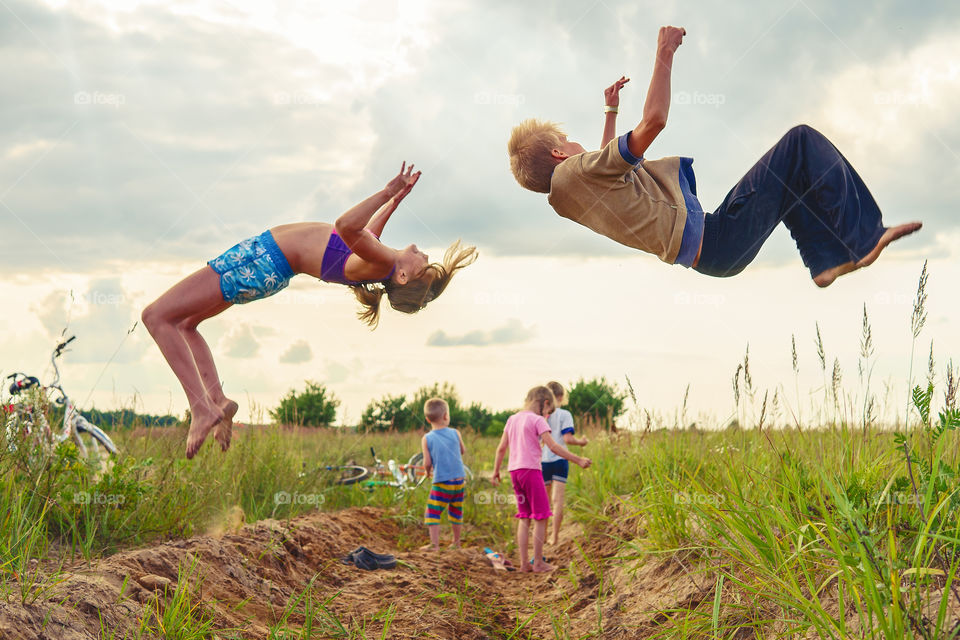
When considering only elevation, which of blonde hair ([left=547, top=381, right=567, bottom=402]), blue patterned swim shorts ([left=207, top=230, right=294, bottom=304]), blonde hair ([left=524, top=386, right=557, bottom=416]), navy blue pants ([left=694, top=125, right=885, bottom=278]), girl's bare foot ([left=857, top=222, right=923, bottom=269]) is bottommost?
blonde hair ([left=524, top=386, right=557, bottom=416])

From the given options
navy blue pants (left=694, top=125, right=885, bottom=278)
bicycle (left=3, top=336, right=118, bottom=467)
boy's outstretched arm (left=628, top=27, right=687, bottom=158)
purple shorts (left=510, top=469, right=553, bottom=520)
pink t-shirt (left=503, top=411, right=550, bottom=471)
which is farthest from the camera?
pink t-shirt (left=503, top=411, right=550, bottom=471)

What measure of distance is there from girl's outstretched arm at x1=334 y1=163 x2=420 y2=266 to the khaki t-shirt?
83cm

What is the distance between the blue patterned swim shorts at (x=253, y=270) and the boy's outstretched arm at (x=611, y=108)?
6.31 feet

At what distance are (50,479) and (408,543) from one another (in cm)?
408

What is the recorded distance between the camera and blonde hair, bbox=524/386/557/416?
7.65 meters

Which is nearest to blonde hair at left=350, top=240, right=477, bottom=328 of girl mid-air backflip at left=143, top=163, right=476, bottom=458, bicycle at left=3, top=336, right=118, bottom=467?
girl mid-air backflip at left=143, top=163, right=476, bottom=458

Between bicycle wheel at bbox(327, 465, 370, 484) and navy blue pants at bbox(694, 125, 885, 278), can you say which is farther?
bicycle wheel at bbox(327, 465, 370, 484)

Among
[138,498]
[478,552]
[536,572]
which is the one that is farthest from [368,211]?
[478,552]

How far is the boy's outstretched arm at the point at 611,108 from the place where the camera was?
3850mm

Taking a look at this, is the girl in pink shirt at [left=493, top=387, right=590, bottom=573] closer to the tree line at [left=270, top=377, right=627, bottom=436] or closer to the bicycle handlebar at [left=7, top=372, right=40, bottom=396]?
the bicycle handlebar at [left=7, top=372, right=40, bottom=396]

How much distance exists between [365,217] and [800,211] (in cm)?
227

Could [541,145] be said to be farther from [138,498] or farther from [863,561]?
[138,498]

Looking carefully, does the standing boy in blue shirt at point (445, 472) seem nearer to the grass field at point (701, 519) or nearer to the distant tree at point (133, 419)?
the grass field at point (701, 519)

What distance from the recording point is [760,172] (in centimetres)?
400
